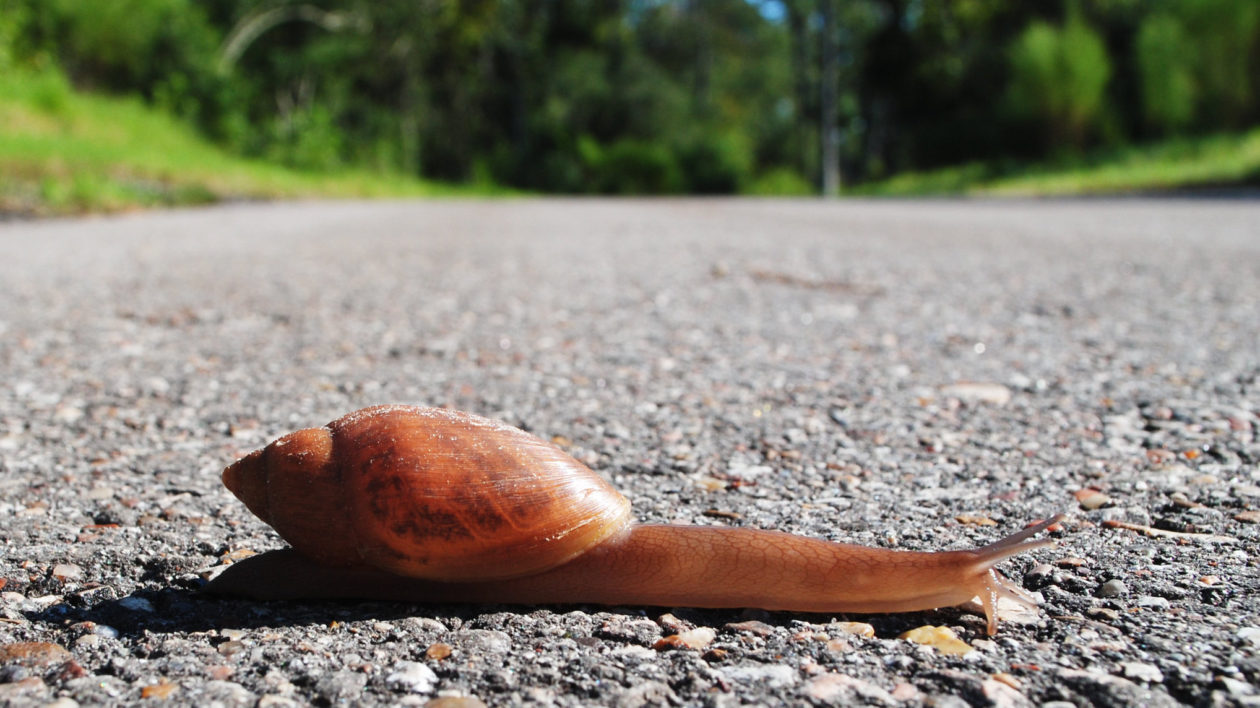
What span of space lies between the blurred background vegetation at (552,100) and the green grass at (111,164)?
50 mm

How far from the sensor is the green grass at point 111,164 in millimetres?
8992

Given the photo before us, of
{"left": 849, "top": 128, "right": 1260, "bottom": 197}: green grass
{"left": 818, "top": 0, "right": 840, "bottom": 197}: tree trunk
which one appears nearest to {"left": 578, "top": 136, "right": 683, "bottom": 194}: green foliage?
{"left": 818, "top": 0, "right": 840, "bottom": 197}: tree trunk

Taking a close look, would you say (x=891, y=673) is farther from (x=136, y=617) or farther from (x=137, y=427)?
(x=137, y=427)

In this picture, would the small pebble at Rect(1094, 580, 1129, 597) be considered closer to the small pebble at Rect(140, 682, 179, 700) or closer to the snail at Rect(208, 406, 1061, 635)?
the snail at Rect(208, 406, 1061, 635)

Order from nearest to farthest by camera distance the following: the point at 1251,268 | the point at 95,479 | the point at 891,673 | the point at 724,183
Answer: the point at 891,673 < the point at 95,479 < the point at 1251,268 < the point at 724,183

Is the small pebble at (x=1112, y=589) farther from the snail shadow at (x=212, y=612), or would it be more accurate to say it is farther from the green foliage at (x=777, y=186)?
the green foliage at (x=777, y=186)

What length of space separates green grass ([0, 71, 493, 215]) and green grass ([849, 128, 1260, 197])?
412 inches

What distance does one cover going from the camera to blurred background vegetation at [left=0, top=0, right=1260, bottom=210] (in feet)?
46.3

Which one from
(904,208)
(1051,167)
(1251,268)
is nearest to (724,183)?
(1051,167)

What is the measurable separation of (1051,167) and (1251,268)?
1590 cm

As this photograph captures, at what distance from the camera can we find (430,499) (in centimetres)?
139

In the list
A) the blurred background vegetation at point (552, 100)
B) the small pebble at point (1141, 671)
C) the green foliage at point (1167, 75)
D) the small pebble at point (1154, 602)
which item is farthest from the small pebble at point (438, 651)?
the green foliage at point (1167, 75)

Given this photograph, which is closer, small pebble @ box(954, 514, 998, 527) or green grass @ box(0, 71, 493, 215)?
small pebble @ box(954, 514, 998, 527)

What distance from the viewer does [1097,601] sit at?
4.77 ft
